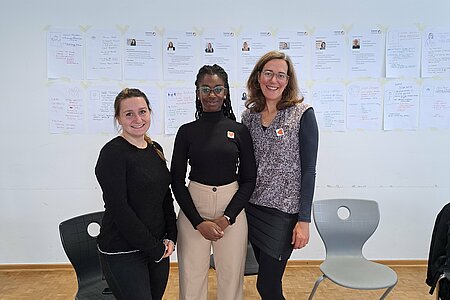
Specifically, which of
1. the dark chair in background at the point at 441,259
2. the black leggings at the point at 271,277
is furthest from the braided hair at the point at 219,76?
the dark chair in background at the point at 441,259

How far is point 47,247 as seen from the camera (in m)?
3.27

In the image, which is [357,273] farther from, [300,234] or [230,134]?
[230,134]

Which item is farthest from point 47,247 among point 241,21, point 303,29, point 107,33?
point 303,29

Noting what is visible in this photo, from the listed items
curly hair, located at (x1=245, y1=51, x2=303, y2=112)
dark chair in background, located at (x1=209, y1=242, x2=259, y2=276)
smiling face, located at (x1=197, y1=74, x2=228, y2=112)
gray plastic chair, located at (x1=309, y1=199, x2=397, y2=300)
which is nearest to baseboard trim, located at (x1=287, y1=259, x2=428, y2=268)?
gray plastic chair, located at (x1=309, y1=199, x2=397, y2=300)

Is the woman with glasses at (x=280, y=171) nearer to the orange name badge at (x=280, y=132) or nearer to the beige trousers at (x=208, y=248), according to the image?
the orange name badge at (x=280, y=132)

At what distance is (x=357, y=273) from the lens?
2164mm

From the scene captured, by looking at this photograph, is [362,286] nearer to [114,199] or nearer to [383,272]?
[383,272]

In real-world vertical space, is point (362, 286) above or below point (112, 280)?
below

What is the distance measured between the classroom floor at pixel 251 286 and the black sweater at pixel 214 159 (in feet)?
4.28

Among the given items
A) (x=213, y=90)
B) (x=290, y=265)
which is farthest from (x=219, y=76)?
(x=290, y=265)

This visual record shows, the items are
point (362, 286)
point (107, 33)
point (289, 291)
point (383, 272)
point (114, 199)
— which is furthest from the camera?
point (107, 33)

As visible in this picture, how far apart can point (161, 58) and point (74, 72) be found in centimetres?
72

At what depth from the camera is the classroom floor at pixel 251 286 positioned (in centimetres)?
279

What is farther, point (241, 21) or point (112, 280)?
point (241, 21)
